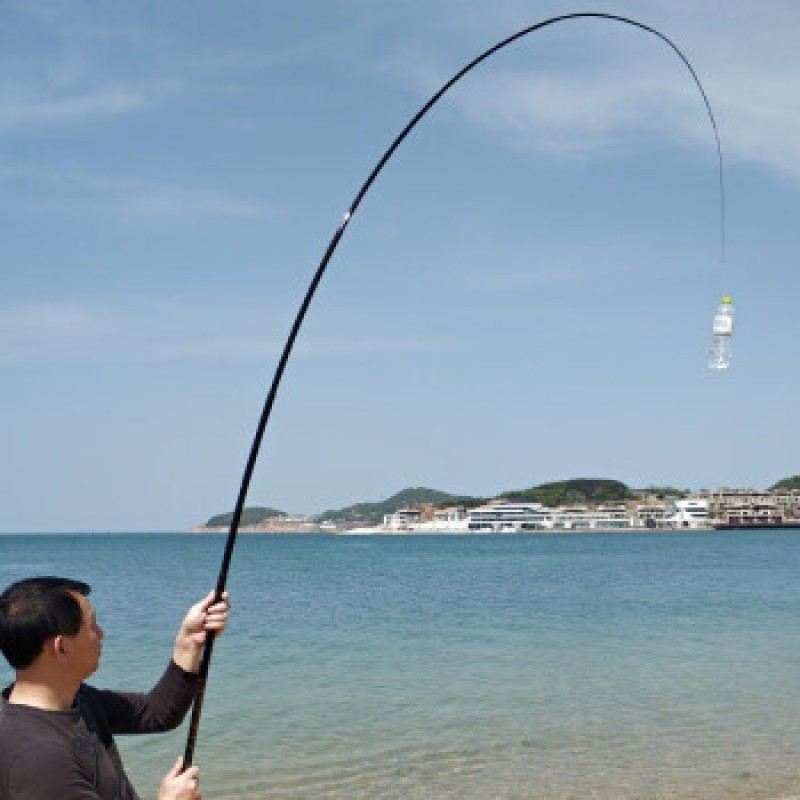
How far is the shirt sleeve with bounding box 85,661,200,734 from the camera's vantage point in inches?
110

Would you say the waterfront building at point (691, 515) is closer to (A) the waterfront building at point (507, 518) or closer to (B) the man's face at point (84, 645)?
(A) the waterfront building at point (507, 518)

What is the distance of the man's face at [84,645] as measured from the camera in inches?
98.8

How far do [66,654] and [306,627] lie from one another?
80.7ft

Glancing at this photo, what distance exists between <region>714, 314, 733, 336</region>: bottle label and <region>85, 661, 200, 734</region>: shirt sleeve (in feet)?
13.6

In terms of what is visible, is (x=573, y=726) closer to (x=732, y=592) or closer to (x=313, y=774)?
(x=313, y=774)

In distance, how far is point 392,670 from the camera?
693 inches

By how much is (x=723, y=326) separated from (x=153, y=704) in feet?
14.1

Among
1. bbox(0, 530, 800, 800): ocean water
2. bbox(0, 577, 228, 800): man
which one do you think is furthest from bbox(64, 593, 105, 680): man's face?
bbox(0, 530, 800, 800): ocean water

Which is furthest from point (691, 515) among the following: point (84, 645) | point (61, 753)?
point (61, 753)

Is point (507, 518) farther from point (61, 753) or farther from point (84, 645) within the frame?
point (61, 753)

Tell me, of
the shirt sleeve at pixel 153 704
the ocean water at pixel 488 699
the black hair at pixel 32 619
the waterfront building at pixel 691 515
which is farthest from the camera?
the waterfront building at pixel 691 515

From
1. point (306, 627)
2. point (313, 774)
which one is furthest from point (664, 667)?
point (306, 627)

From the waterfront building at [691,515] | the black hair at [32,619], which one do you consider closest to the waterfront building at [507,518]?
the waterfront building at [691,515]

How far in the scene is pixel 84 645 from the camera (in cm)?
253
